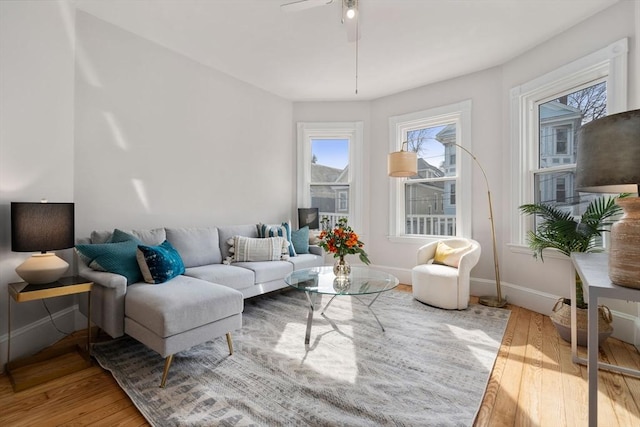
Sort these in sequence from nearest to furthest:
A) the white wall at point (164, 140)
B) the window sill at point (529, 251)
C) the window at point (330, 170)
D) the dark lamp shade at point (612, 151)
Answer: the dark lamp shade at point (612, 151)
the white wall at point (164, 140)
the window sill at point (529, 251)
the window at point (330, 170)

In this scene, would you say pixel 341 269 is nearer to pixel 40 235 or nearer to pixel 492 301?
pixel 492 301

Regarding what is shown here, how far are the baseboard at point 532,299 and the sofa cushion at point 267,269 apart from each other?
6.19ft

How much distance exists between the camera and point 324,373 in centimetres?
200

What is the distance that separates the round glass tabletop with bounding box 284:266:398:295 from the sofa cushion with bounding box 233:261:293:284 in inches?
18.7

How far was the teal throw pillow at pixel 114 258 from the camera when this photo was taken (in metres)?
2.30

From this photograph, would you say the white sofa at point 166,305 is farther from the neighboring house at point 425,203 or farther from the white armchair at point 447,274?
the neighboring house at point 425,203

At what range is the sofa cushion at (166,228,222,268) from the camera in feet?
10.2

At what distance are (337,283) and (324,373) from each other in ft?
2.57

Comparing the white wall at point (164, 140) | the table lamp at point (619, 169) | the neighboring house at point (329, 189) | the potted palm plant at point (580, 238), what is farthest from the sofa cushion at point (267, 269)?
the table lamp at point (619, 169)

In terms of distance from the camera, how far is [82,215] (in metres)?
2.74

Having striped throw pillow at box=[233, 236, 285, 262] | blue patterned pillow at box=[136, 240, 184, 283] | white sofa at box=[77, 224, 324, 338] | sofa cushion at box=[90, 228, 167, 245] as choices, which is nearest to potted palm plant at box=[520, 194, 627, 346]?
white sofa at box=[77, 224, 324, 338]

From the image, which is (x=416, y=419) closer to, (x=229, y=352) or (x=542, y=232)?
(x=229, y=352)

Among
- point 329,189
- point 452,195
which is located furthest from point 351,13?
point 329,189

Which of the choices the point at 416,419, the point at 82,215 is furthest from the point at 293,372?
the point at 82,215
